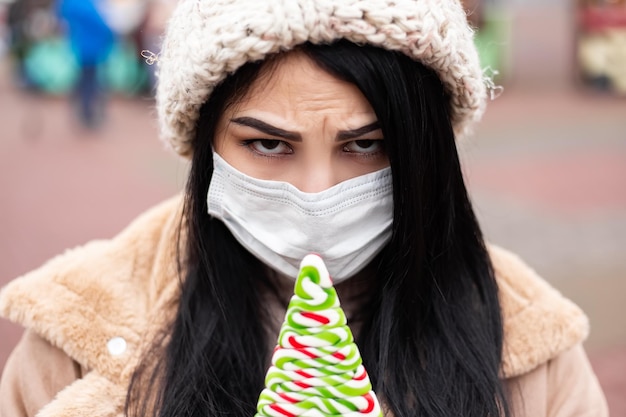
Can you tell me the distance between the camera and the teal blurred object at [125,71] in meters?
14.0

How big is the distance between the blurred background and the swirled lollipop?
844 millimetres

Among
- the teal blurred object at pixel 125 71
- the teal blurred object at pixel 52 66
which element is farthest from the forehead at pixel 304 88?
the teal blurred object at pixel 52 66

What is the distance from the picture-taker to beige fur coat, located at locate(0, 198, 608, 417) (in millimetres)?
2090

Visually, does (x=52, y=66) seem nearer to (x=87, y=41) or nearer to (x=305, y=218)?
(x=87, y=41)

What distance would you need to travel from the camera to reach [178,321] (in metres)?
2.19

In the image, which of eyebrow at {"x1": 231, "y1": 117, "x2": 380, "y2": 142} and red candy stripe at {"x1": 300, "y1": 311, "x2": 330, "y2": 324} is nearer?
red candy stripe at {"x1": 300, "y1": 311, "x2": 330, "y2": 324}

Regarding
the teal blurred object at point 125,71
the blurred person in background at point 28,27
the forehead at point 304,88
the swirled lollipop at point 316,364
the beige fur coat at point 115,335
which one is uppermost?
the forehead at point 304,88

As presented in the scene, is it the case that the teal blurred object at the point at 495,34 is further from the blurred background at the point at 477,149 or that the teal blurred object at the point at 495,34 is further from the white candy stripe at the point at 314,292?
the white candy stripe at the point at 314,292

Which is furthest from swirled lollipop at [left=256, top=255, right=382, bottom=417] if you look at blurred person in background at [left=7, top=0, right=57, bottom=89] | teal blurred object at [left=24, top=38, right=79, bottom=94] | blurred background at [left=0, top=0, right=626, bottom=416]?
blurred person in background at [left=7, top=0, right=57, bottom=89]

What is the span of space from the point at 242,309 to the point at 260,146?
1.51 ft

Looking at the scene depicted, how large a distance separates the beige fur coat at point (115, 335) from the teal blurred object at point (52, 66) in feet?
40.5

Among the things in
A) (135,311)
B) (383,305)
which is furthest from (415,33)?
(135,311)

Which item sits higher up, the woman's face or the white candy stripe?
the woman's face

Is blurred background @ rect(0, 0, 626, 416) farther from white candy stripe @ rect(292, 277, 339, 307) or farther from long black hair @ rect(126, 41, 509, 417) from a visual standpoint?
white candy stripe @ rect(292, 277, 339, 307)
